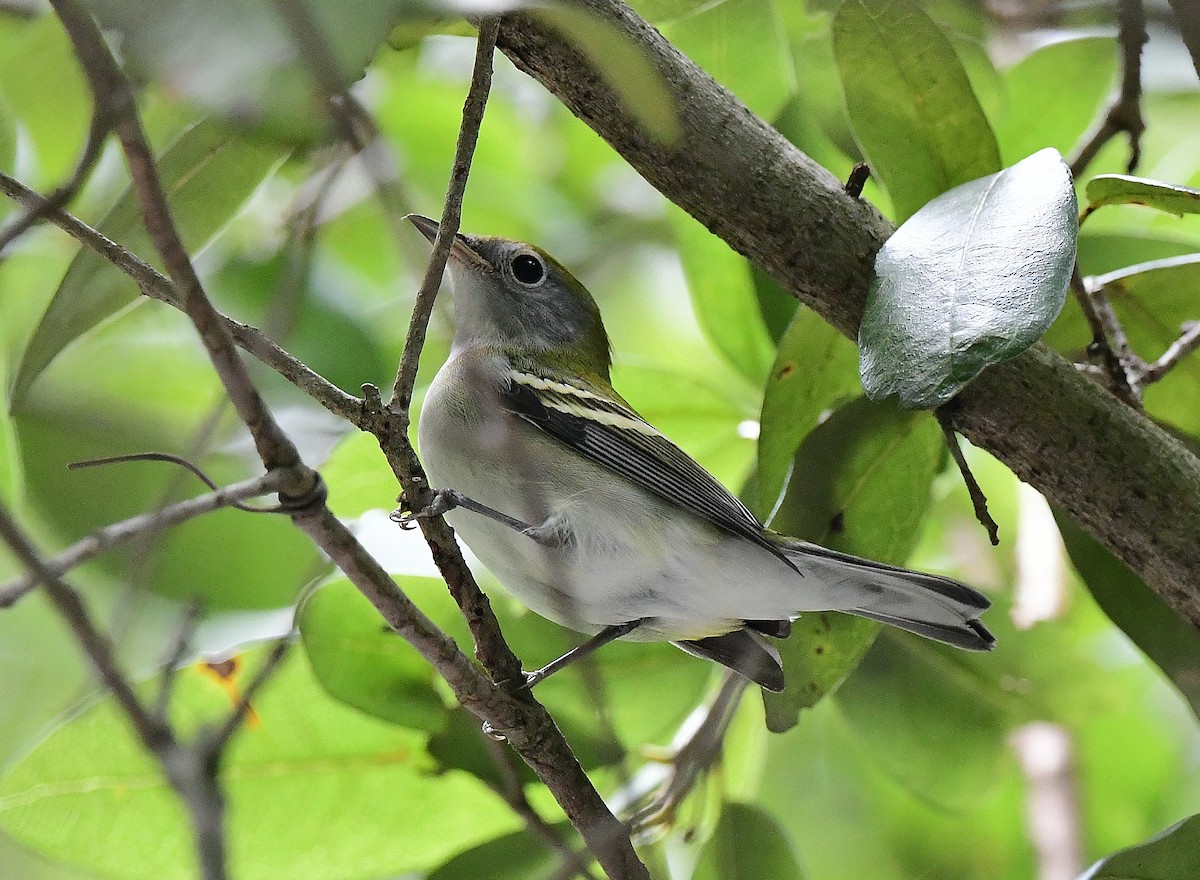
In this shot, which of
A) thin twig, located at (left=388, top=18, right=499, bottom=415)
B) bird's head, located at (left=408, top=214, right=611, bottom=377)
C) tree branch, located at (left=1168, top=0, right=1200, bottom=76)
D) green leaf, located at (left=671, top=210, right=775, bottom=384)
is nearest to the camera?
thin twig, located at (left=388, top=18, right=499, bottom=415)

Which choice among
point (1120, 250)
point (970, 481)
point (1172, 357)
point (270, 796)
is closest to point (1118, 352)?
point (1172, 357)

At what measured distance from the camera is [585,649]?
5.02ft

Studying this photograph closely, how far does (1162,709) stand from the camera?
2.55 meters

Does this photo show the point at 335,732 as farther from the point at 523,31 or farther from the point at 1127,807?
the point at 1127,807

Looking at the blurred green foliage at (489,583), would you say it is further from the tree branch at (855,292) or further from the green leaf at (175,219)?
the tree branch at (855,292)

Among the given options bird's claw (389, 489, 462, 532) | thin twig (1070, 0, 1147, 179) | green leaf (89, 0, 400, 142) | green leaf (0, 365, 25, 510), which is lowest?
bird's claw (389, 489, 462, 532)

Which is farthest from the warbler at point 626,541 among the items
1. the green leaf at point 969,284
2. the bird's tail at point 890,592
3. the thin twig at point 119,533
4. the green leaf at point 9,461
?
the thin twig at point 119,533

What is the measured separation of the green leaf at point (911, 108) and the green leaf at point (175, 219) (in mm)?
786

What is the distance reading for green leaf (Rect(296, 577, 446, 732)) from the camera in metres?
1.49

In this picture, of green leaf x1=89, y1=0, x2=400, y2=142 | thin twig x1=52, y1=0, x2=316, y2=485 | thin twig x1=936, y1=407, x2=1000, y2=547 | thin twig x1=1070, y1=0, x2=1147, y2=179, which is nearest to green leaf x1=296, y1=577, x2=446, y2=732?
thin twig x1=52, y1=0, x2=316, y2=485

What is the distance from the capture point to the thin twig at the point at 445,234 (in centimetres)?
107

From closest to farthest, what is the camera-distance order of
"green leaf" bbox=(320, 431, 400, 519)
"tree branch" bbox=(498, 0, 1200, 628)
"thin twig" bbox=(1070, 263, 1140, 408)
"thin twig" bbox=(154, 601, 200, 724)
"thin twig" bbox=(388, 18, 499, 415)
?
"thin twig" bbox=(154, 601, 200, 724) → "thin twig" bbox=(388, 18, 499, 415) → "tree branch" bbox=(498, 0, 1200, 628) → "thin twig" bbox=(1070, 263, 1140, 408) → "green leaf" bbox=(320, 431, 400, 519)

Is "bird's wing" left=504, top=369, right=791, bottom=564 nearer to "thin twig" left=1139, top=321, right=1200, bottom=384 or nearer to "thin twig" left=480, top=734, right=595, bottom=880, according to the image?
"thin twig" left=480, top=734, right=595, bottom=880

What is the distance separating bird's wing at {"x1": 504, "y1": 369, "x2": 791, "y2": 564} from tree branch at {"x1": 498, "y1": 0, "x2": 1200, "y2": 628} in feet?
1.06
